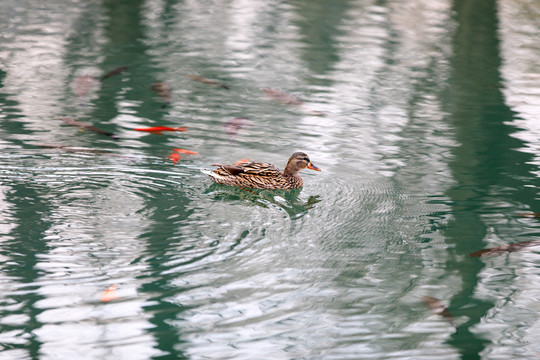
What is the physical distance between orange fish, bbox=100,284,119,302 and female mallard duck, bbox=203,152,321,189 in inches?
82.1

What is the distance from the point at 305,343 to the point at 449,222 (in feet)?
7.28

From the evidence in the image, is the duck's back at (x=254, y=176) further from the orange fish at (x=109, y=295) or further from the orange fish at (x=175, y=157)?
the orange fish at (x=109, y=295)

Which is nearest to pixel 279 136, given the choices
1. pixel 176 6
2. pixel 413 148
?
pixel 413 148

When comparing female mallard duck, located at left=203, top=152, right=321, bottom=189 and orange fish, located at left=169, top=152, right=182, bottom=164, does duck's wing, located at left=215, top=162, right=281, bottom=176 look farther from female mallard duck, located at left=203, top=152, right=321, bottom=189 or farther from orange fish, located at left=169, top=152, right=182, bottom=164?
orange fish, located at left=169, top=152, right=182, bottom=164

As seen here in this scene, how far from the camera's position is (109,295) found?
4.50 metres

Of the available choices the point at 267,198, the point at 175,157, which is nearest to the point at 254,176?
the point at 267,198

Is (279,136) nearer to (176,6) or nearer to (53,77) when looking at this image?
(53,77)

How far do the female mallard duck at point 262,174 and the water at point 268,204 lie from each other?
0.12 metres

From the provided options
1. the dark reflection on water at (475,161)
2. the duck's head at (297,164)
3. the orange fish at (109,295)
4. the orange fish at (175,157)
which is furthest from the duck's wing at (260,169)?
the orange fish at (109,295)

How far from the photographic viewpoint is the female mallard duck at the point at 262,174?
6.51m

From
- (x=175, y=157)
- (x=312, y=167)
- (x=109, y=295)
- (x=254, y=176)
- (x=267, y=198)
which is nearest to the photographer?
(x=109, y=295)

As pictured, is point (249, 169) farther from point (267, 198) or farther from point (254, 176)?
point (267, 198)

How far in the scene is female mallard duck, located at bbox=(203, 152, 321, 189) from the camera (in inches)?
256

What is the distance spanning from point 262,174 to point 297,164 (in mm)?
336
